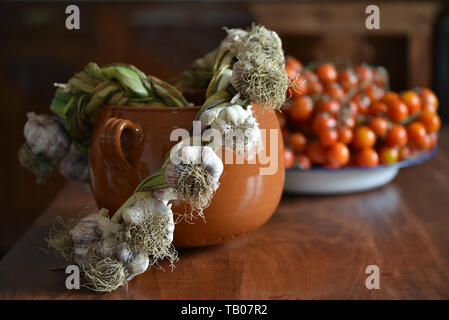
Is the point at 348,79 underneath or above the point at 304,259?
above

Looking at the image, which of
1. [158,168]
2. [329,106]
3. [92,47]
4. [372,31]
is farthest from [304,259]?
[92,47]

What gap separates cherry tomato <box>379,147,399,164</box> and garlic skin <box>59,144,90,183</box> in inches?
20.3

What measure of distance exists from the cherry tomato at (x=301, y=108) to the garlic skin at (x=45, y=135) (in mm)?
422

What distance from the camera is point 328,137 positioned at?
97 centimetres

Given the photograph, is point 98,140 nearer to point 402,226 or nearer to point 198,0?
point 402,226

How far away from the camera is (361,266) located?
0.65m

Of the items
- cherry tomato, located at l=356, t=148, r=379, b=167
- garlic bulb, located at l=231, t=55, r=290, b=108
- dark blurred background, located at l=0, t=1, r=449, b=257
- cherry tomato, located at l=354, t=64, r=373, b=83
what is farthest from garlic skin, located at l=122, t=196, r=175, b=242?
dark blurred background, located at l=0, t=1, r=449, b=257

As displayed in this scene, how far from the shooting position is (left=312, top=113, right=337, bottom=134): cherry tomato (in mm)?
980

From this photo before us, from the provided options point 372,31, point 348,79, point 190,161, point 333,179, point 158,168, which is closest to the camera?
point 190,161

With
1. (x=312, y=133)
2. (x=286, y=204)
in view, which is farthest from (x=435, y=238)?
(x=312, y=133)

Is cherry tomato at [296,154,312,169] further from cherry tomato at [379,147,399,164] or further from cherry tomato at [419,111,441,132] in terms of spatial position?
cherry tomato at [419,111,441,132]

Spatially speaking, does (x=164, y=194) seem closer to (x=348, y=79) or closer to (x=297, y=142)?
(x=297, y=142)

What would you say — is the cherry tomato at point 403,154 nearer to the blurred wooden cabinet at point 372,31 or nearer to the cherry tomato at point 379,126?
the cherry tomato at point 379,126

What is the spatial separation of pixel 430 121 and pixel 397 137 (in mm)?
103
